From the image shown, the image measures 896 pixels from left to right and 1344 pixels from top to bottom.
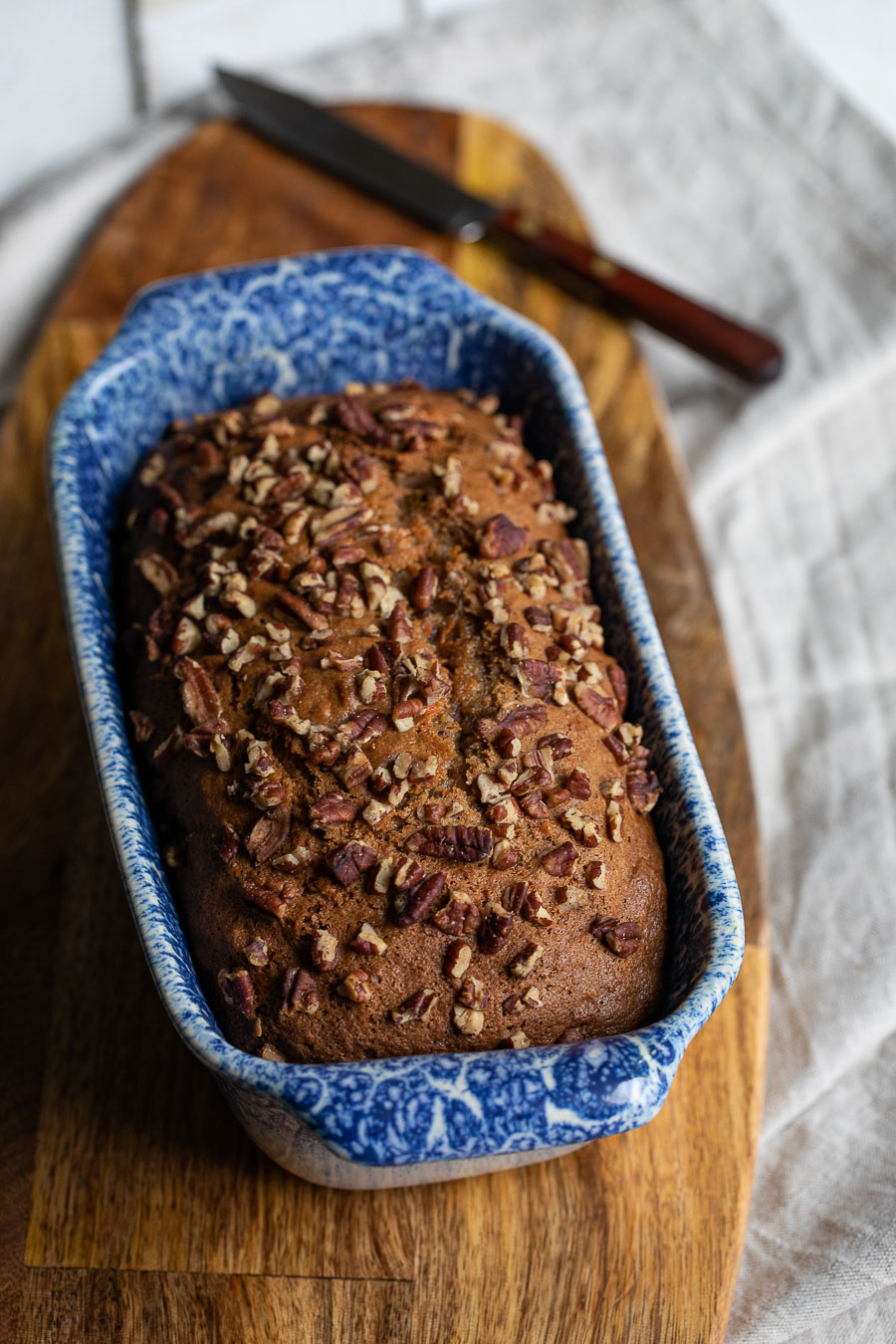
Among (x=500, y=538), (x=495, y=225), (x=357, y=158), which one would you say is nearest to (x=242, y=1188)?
(x=500, y=538)

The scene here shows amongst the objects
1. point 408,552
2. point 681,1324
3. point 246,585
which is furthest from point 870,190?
point 681,1324

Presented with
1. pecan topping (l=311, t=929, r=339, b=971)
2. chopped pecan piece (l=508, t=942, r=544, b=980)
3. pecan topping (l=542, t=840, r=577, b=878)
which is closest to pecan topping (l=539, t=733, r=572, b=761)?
pecan topping (l=542, t=840, r=577, b=878)

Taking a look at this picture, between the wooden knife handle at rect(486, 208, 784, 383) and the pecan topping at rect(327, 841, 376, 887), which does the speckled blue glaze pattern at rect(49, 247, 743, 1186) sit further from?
the wooden knife handle at rect(486, 208, 784, 383)

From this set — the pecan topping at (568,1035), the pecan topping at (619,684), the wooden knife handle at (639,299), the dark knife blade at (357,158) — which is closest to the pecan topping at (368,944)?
the pecan topping at (568,1035)

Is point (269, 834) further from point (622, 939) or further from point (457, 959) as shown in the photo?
point (622, 939)

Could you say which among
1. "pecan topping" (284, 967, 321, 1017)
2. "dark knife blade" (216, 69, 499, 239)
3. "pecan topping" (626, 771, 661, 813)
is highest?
"dark knife blade" (216, 69, 499, 239)

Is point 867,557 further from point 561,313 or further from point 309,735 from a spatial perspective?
point 309,735
